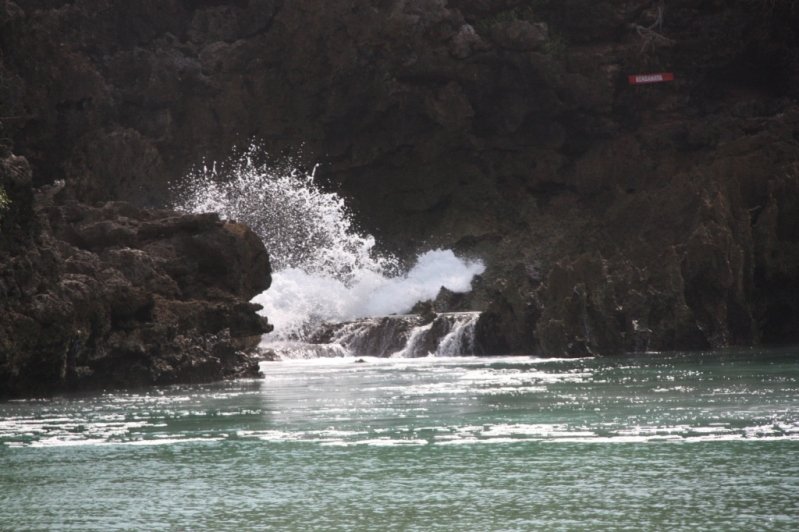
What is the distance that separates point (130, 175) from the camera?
221 feet

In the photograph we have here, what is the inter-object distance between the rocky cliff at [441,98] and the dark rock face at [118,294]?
30.6m

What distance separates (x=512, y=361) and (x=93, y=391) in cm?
1497

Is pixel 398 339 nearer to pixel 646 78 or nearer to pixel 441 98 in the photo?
pixel 441 98

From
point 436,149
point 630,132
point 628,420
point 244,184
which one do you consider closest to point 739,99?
point 630,132

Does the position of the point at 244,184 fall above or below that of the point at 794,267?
above

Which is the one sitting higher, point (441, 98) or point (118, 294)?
point (441, 98)

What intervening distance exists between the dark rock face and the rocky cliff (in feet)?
100

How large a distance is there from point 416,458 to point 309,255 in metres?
48.6

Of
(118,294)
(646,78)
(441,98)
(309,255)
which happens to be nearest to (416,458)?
(118,294)

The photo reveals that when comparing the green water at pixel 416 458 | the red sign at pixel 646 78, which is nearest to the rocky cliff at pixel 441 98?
the red sign at pixel 646 78

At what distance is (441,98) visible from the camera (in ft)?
228

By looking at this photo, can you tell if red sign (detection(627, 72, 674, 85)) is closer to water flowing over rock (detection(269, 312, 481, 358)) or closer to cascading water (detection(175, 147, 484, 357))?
cascading water (detection(175, 147, 484, 357))

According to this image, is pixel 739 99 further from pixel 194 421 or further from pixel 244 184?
pixel 194 421

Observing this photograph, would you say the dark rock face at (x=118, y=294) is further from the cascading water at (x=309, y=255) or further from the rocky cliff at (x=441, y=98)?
the rocky cliff at (x=441, y=98)
